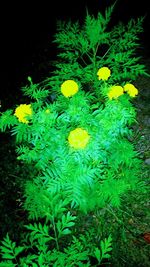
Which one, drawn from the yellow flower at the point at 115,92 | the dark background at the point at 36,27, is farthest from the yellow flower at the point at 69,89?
the dark background at the point at 36,27

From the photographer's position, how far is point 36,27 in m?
5.15

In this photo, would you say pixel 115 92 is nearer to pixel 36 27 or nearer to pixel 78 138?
pixel 78 138

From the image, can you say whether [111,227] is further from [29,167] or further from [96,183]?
[29,167]

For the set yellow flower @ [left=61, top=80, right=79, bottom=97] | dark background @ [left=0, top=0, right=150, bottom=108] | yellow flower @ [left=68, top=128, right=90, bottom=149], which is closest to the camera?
yellow flower @ [left=68, top=128, right=90, bottom=149]

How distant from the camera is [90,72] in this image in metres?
Answer: 2.83

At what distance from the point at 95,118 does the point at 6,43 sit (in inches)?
139

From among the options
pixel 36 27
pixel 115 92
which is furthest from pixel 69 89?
pixel 36 27

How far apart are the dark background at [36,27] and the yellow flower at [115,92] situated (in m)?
2.38

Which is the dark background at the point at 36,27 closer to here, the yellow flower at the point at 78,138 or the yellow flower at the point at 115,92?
the yellow flower at the point at 115,92

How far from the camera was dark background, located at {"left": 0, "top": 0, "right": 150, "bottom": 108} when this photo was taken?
448 cm

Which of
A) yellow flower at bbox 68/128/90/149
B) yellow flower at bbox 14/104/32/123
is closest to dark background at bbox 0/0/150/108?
yellow flower at bbox 14/104/32/123

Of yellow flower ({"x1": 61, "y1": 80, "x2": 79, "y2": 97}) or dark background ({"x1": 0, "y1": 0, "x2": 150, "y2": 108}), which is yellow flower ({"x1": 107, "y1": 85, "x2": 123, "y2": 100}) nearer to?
yellow flower ({"x1": 61, "y1": 80, "x2": 79, "y2": 97})

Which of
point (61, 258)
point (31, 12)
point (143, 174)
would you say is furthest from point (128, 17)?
point (61, 258)

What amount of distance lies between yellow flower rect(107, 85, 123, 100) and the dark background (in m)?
2.38
